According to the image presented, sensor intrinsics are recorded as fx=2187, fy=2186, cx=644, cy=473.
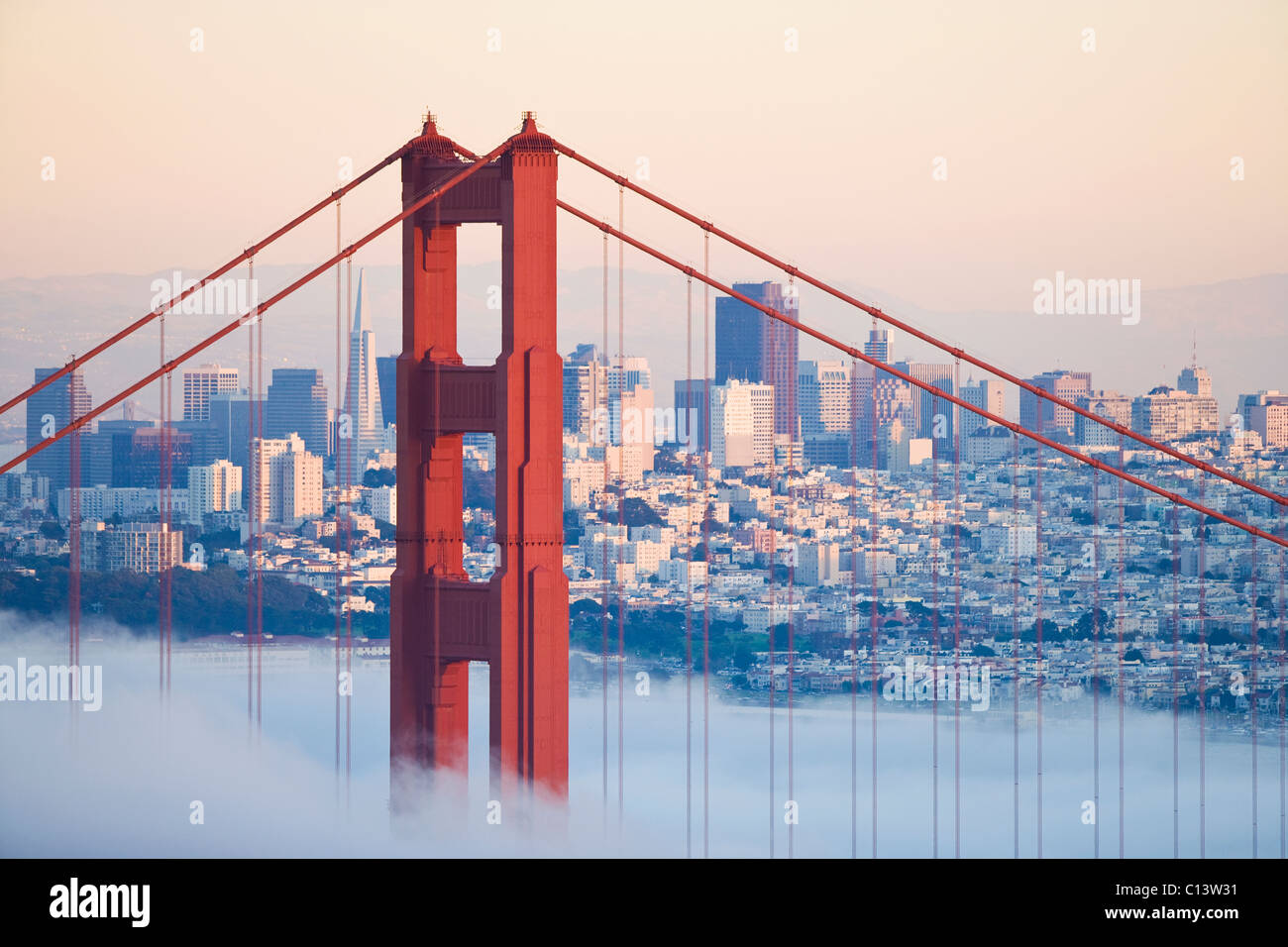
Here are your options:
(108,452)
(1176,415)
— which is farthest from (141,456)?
(1176,415)

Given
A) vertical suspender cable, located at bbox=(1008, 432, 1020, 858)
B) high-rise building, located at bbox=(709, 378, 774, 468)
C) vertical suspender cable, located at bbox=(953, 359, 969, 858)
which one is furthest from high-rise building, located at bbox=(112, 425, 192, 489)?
vertical suspender cable, located at bbox=(1008, 432, 1020, 858)

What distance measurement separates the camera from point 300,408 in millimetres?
72500

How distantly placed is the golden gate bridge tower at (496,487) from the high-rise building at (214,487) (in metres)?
53.1

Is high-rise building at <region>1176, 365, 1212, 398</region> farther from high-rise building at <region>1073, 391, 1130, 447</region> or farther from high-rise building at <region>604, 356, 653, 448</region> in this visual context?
high-rise building at <region>604, 356, 653, 448</region>

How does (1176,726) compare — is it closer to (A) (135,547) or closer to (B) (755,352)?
(A) (135,547)

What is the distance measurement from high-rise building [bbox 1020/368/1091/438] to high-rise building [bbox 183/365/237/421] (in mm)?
28104

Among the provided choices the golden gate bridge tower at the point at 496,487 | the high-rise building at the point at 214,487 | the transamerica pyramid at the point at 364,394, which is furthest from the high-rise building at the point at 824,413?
the golden gate bridge tower at the point at 496,487

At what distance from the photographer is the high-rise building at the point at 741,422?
82812mm

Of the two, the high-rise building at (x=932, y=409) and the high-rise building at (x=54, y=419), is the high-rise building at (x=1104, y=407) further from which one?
the high-rise building at (x=54, y=419)

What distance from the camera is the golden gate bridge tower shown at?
21.8m

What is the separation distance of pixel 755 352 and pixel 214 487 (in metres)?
22.4
